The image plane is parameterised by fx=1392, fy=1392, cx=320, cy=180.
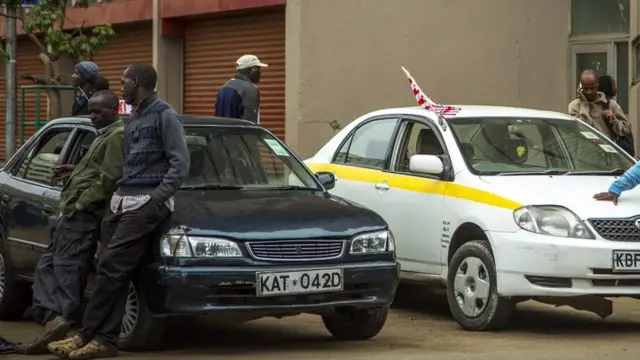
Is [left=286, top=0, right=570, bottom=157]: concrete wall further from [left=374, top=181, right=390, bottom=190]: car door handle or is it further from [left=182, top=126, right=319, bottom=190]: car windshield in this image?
[left=182, top=126, right=319, bottom=190]: car windshield

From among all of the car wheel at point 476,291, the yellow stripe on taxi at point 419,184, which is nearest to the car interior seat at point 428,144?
the yellow stripe on taxi at point 419,184

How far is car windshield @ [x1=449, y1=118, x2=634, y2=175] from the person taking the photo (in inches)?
411

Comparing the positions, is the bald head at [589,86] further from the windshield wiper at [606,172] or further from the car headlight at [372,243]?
the car headlight at [372,243]

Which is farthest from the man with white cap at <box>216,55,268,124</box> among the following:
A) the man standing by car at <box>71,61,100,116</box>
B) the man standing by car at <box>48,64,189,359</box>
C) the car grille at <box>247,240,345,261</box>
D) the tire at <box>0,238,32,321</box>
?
the car grille at <box>247,240,345,261</box>

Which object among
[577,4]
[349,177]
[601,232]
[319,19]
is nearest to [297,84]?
[319,19]

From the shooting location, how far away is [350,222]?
28.7 feet

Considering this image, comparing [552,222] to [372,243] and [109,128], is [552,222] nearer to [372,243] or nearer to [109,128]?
[372,243]

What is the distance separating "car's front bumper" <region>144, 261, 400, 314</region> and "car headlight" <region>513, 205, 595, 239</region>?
58.6 inches

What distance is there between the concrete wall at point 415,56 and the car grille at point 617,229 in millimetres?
9087

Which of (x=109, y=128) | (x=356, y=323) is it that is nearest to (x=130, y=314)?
(x=109, y=128)

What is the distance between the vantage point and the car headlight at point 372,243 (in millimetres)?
8648

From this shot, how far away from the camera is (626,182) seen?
966 cm

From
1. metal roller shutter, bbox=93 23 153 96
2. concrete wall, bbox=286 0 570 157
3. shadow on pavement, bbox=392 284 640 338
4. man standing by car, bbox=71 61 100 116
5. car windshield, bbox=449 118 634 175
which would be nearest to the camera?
shadow on pavement, bbox=392 284 640 338

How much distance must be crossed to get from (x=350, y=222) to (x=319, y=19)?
9.75 m
